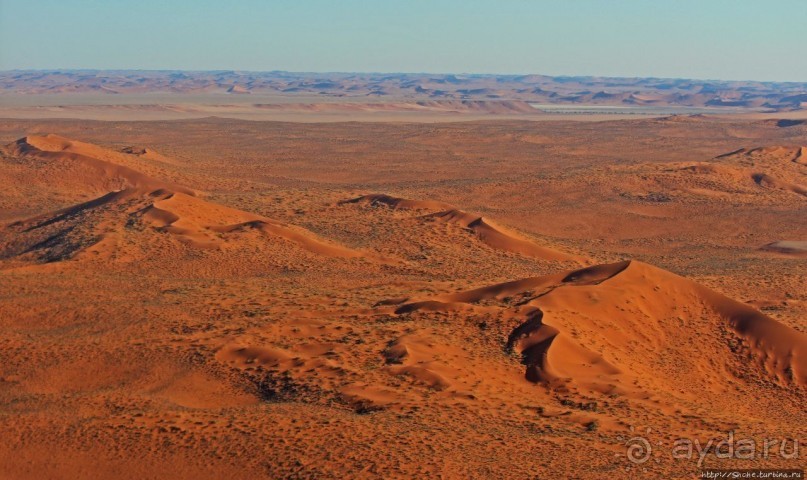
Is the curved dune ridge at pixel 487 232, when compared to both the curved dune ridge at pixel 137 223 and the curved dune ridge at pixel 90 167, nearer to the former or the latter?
the curved dune ridge at pixel 137 223

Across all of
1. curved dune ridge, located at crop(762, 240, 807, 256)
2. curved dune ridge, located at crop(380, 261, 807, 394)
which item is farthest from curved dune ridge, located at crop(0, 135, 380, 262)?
curved dune ridge, located at crop(762, 240, 807, 256)

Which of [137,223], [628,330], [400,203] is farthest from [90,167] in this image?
[628,330]

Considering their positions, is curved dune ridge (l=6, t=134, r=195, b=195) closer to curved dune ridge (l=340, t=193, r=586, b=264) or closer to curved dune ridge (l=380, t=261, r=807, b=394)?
curved dune ridge (l=340, t=193, r=586, b=264)

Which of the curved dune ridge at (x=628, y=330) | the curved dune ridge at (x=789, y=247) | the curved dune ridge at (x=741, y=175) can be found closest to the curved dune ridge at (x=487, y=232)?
the curved dune ridge at (x=789, y=247)

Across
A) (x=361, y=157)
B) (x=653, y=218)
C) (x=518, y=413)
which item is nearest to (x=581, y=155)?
(x=361, y=157)

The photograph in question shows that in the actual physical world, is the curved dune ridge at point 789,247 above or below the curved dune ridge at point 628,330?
below

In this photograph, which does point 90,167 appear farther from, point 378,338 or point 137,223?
point 378,338

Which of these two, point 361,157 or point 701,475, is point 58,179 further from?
point 701,475
